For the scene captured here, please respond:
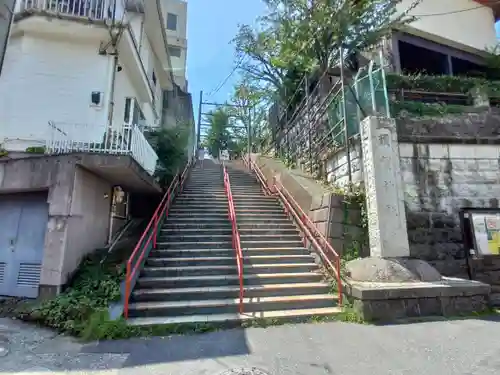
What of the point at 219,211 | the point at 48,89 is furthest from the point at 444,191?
the point at 48,89

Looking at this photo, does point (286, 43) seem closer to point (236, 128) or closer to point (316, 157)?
point (316, 157)

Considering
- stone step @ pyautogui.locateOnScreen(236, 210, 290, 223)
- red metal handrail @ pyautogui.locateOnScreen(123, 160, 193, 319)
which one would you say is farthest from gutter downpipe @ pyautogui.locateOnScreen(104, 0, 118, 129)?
stone step @ pyautogui.locateOnScreen(236, 210, 290, 223)

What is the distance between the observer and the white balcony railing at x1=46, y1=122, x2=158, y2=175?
6.65 metres

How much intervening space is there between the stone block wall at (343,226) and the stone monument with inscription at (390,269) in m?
0.50

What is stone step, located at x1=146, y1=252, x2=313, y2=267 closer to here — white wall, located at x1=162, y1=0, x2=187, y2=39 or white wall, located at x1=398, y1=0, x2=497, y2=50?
white wall, located at x1=398, y1=0, x2=497, y2=50

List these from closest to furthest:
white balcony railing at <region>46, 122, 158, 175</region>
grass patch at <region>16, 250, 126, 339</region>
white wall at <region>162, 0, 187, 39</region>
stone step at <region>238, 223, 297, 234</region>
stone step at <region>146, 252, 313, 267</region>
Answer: grass patch at <region>16, 250, 126, 339</region> → stone step at <region>146, 252, 313, 267</region> → white balcony railing at <region>46, 122, 158, 175</region> → stone step at <region>238, 223, 297, 234</region> → white wall at <region>162, 0, 187, 39</region>

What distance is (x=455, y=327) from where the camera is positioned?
4.62 meters

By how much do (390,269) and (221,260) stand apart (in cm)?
342

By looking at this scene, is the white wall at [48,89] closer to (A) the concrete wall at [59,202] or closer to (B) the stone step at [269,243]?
(A) the concrete wall at [59,202]

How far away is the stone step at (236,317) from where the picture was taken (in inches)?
183

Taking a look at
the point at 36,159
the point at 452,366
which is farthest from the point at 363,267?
Result: the point at 36,159

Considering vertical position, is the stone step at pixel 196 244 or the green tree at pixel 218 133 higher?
the green tree at pixel 218 133

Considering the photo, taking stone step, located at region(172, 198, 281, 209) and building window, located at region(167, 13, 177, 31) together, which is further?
building window, located at region(167, 13, 177, 31)

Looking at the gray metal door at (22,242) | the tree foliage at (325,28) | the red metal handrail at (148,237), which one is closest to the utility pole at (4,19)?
the red metal handrail at (148,237)
